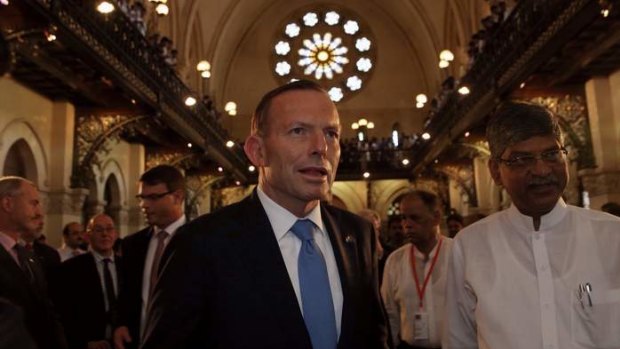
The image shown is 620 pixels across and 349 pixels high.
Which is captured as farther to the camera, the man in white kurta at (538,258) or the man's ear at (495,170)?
the man's ear at (495,170)

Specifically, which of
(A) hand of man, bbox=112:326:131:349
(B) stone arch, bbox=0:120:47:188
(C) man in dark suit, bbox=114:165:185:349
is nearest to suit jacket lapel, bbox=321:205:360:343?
(C) man in dark suit, bbox=114:165:185:349

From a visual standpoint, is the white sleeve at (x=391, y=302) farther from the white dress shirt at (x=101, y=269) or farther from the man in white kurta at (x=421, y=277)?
the white dress shirt at (x=101, y=269)

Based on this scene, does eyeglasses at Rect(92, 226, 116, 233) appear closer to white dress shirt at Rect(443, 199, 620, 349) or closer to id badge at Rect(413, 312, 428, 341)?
id badge at Rect(413, 312, 428, 341)

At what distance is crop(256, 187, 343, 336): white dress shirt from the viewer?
7.14 ft

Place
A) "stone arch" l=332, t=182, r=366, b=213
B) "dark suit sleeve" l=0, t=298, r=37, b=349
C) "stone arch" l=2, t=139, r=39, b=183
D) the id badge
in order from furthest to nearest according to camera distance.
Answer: "stone arch" l=332, t=182, r=366, b=213, "stone arch" l=2, t=139, r=39, b=183, the id badge, "dark suit sleeve" l=0, t=298, r=37, b=349

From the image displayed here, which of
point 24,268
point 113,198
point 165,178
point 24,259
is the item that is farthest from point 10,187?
point 113,198

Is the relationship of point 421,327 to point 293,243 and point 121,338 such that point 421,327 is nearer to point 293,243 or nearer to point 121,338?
point 121,338

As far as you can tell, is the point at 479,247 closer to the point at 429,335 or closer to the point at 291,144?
the point at 291,144

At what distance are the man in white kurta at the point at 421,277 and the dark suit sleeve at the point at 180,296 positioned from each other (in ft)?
9.99

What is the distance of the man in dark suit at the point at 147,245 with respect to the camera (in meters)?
4.36

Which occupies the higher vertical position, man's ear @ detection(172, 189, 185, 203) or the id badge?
man's ear @ detection(172, 189, 185, 203)

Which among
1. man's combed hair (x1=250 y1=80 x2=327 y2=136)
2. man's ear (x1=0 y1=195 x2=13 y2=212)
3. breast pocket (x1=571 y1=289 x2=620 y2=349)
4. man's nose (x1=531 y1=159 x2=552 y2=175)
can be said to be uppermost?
man's combed hair (x1=250 y1=80 x2=327 y2=136)

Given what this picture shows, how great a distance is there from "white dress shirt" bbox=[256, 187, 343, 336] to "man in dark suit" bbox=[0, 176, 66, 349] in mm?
2021

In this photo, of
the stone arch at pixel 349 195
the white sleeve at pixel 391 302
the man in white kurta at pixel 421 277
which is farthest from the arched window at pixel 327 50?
the man in white kurta at pixel 421 277
